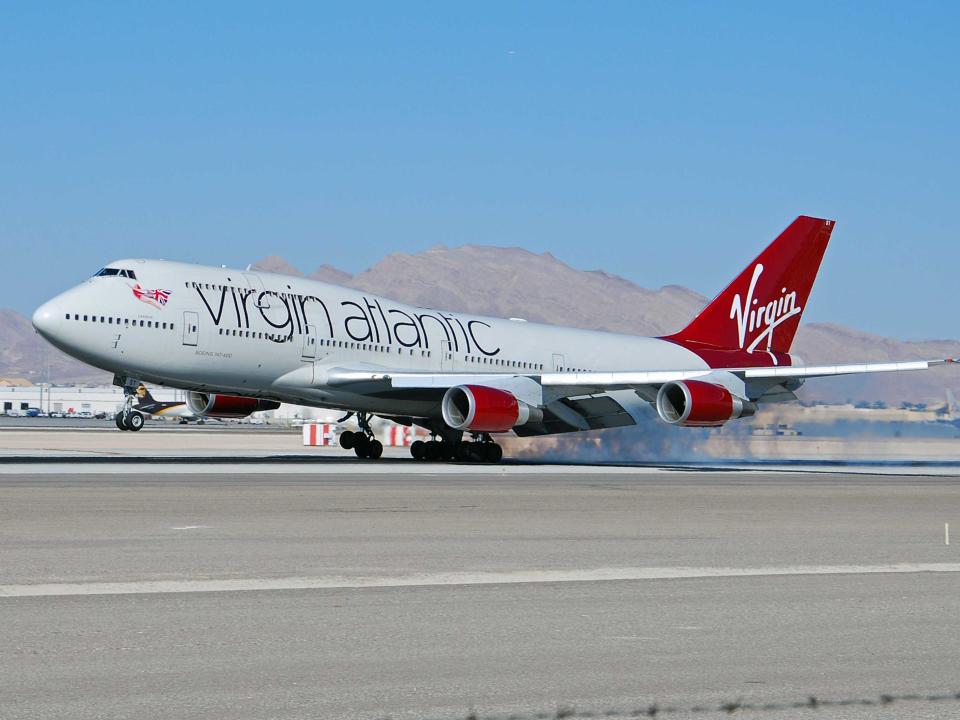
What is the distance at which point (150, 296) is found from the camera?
34750 mm

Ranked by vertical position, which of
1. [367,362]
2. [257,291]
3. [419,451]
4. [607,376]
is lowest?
[419,451]

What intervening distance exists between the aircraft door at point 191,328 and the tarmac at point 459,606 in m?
12.6

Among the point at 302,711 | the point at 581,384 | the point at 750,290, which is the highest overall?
the point at 750,290

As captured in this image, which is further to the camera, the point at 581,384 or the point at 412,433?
the point at 412,433

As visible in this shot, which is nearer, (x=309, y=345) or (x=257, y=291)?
(x=257, y=291)

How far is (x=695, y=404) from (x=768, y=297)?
41.2 ft

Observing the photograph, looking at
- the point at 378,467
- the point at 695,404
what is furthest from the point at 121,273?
the point at 695,404

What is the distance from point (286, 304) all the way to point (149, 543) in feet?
74.5

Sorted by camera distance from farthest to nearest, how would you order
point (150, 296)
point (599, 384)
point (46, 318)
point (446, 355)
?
point (446, 355) → point (599, 384) → point (150, 296) → point (46, 318)

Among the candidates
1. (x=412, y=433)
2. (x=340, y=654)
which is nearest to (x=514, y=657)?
(x=340, y=654)

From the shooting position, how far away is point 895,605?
431 inches

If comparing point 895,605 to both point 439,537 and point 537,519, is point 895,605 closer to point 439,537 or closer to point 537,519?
point 439,537

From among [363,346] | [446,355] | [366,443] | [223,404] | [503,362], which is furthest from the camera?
[503,362]

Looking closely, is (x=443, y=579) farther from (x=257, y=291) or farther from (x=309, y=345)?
(x=257, y=291)
